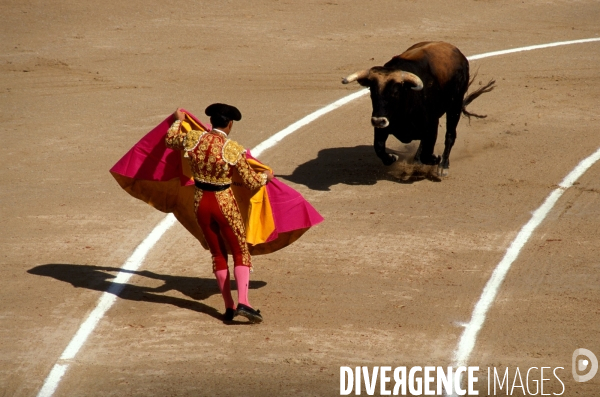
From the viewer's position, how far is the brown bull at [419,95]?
38.2 feet

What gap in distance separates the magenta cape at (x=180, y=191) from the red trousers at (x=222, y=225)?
342 mm

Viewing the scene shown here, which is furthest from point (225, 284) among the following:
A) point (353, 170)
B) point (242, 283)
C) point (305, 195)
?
point (353, 170)

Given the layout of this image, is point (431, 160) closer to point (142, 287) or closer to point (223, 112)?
point (142, 287)

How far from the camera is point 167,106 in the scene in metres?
14.8

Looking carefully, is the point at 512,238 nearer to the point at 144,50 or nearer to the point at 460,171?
the point at 460,171

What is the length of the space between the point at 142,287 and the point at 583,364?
399 cm

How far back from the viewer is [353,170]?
41.3ft

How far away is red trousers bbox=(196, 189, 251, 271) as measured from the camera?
7.85m

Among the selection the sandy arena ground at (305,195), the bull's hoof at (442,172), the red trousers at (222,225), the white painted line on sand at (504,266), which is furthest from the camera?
the bull's hoof at (442,172)

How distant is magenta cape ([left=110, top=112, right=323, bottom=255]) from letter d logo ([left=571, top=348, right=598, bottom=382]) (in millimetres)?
2468

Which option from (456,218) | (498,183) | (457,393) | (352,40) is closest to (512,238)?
(456,218)

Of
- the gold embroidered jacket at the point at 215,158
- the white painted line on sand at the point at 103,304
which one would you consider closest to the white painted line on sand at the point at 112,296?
the white painted line on sand at the point at 103,304

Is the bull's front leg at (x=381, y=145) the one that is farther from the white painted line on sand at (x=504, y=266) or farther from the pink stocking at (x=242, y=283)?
the pink stocking at (x=242, y=283)

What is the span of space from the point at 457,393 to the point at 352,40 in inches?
516
